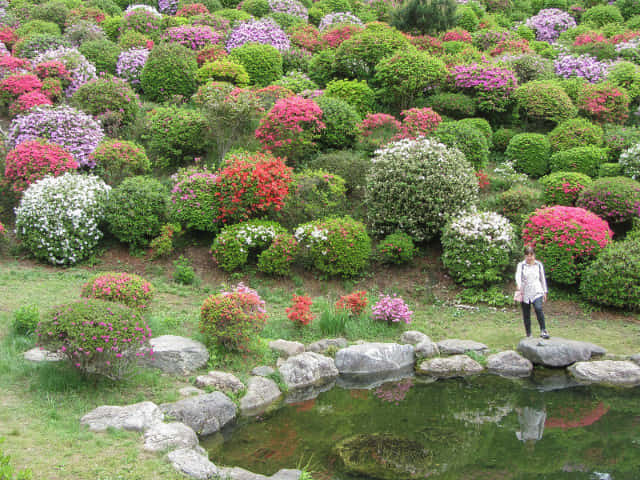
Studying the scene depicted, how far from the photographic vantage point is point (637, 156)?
45.7 feet

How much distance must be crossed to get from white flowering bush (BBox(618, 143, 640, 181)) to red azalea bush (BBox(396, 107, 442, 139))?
4.86m

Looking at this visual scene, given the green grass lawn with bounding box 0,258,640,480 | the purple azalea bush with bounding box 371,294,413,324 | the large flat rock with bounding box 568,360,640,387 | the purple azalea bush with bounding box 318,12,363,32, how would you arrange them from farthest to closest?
the purple azalea bush with bounding box 318,12,363,32
the purple azalea bush with bounding box 371,294,413,324
the large flat rock with bounding box 568,360,640,387
the green grass lawn with bounding box 0,258,640,480

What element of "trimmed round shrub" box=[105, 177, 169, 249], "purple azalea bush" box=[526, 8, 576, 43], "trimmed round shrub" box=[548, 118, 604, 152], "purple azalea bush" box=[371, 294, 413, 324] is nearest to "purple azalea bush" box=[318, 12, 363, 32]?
"purple azalea bush" box=[526, 8, 576, 43]

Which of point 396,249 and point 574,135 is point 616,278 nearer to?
point 396,249

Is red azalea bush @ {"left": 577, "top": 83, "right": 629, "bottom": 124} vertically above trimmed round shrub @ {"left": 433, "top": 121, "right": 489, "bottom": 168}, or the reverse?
red azalea bush @ {"left": 577, "top": 83, "right": 629, "bottom": 124}

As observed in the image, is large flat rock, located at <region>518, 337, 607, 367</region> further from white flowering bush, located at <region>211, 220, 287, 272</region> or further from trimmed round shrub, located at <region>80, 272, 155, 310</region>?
trimmed round shrub, located at <region>80, 272, 155, 310</region>

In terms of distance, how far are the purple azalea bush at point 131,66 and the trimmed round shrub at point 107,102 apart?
10.9 ft

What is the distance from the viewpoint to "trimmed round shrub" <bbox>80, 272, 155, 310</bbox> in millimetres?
8914

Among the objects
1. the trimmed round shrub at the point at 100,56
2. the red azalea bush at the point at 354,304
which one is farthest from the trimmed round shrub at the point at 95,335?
the trimmed round shrub at the point at 100,56

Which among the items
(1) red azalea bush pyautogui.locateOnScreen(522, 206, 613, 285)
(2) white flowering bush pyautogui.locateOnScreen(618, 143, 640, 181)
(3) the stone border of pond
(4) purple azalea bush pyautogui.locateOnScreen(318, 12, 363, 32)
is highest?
(4) purple azalea bush pyautogui.locateOnScreen(318, 12, 363, 32)

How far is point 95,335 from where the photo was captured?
6941 mm

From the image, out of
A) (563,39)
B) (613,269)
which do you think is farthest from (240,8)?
(613,269)

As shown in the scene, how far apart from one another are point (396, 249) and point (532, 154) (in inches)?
231

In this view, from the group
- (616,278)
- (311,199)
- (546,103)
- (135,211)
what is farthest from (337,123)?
(616,278)
